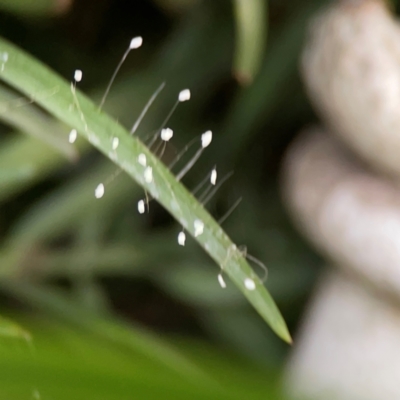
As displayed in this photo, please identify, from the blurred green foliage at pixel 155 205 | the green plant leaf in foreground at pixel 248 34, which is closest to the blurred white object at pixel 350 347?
the blurred green foliage at pixel 155 205

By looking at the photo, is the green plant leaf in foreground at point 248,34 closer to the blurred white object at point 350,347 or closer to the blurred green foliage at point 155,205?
the blurred green foliage at point 155,205

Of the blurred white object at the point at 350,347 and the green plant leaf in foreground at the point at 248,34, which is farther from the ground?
the green plant leaf in foreground at the point at 248,34

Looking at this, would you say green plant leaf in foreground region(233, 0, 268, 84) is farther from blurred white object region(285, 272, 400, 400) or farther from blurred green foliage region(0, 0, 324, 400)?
blurred white object region(285, 272, 400, 400)

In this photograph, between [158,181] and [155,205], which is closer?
[158,181]

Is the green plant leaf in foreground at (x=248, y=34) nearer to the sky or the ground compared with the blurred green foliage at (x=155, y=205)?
nearer to the sky

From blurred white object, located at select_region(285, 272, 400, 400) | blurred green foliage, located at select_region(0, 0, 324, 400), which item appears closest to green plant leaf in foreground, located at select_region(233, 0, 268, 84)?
blurred green foliage, located at select_region(0, 0, 324, 400)
